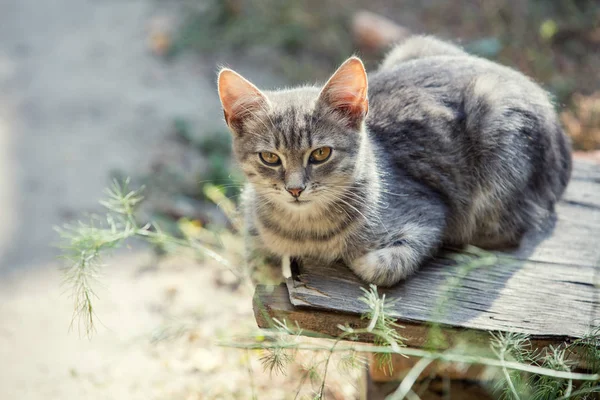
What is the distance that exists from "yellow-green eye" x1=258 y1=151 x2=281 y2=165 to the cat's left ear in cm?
31

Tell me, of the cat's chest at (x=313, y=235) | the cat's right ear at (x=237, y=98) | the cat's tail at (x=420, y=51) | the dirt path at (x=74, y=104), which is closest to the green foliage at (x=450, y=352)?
the cat's chest at (x=313, y=235)

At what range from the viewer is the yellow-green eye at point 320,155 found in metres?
2.72

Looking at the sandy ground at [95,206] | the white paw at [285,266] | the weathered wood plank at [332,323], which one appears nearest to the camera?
the weathered wood plank at [332,323]

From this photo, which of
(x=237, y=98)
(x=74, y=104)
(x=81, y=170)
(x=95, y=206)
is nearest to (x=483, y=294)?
(x=237, y=98)

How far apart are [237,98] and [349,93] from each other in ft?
1.58

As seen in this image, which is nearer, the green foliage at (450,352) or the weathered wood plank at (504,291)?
the green foliage at (450,352)

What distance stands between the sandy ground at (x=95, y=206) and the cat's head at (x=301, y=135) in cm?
72

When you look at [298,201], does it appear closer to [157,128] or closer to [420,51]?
[420,51]

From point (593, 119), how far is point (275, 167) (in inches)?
125

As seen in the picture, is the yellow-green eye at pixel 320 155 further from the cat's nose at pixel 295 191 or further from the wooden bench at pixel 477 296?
the wooden bench at pixel 477 296

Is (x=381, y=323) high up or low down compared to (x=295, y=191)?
down

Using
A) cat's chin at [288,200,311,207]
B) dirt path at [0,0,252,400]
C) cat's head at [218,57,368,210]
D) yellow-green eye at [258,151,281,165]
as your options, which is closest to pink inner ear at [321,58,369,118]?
cat's head at [218,57,368,210]

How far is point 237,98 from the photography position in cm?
274

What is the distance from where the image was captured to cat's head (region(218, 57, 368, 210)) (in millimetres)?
2674
